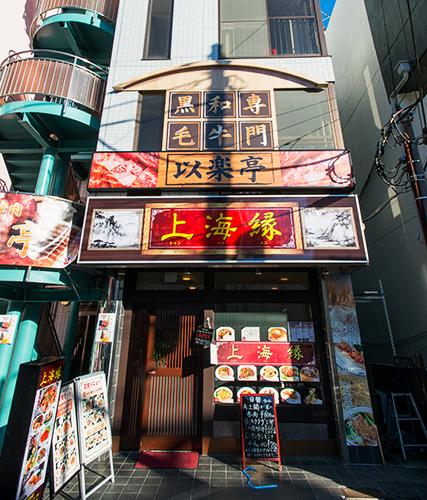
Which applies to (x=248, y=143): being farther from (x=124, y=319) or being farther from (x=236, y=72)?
(x=124, y=319)

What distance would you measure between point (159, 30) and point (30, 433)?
10.5 metres

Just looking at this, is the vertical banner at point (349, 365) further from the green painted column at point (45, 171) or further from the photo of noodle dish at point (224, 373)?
the green painted column at point (45, 171)

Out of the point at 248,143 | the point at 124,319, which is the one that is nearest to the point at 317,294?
the point at 248,143

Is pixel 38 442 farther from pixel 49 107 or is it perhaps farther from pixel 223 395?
pixel 49 107

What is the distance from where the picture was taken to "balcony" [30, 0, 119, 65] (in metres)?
8.23

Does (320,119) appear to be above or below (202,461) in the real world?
above

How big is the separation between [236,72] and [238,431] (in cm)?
895

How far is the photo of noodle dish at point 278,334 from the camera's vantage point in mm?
6000

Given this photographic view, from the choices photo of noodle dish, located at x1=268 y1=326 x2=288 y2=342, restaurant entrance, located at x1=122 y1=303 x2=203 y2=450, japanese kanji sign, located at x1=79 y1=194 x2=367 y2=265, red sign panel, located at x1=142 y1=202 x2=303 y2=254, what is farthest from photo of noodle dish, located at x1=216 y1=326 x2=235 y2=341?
red sign panel, located at x1=142 y1=202 x2=303 y2=254

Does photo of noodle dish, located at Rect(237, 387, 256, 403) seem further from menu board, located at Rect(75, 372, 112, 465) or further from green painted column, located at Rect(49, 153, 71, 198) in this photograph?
green painted column, located at Rect(49, 153, 71, 198)

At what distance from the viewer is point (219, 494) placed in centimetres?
415

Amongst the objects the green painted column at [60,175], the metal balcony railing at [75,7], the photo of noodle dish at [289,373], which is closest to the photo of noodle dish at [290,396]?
the photo of noodle dish at [289,373]

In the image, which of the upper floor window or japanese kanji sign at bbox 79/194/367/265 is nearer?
japanese kanji sign at bbox 79/194/367/265

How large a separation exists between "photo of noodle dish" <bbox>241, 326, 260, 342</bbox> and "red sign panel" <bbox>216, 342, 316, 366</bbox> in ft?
0.30
